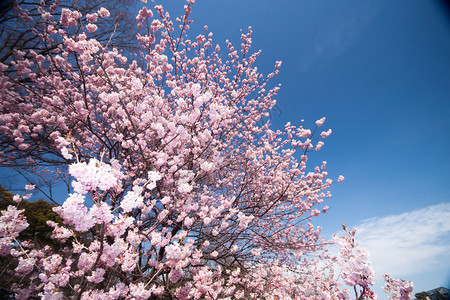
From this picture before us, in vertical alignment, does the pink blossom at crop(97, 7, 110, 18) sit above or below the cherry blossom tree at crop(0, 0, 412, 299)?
above

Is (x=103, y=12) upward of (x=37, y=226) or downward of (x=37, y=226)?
upward

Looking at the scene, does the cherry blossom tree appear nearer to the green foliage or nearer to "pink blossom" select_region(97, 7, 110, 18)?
"pink blossom" select_region(97, 7, 110, 18)

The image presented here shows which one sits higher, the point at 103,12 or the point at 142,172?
the point at 103,12

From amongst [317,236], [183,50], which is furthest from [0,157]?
[317,236]

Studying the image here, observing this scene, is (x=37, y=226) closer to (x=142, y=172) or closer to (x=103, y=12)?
Result: (x=142, y=172)

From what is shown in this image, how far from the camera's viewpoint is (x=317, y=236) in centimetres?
647

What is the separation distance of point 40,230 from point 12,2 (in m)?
10.3

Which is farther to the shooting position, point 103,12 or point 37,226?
point 37,226

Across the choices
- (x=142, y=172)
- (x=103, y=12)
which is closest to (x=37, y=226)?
(x=142, y=172)

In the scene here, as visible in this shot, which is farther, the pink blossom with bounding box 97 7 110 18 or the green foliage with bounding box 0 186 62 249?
the green foliage with bounding box 0 186 62 249

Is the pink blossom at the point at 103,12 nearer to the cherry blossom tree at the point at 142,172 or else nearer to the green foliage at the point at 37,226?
the cherry blossom tree at the point at 142,172

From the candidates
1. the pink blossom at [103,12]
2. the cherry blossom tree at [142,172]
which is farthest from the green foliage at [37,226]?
the pink blossom at [103,12]

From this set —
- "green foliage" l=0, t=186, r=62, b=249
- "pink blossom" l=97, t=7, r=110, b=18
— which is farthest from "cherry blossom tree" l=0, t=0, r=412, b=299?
"green foliage" l=0, t=186, r=62, b=249

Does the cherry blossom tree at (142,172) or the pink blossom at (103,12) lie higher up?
the pink blossom at (103,12)
